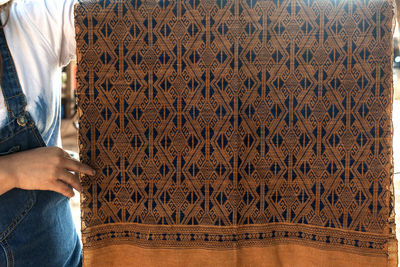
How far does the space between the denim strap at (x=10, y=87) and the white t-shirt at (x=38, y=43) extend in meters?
0.01

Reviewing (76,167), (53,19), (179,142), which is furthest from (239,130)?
(53,19)

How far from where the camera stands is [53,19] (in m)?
0.88

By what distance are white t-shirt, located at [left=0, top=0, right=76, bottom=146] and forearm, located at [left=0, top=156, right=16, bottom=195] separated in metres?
0.09

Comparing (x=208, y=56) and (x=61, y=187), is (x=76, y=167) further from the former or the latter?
(x=208, y=56)

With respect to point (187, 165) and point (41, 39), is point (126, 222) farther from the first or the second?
point (41, 39)

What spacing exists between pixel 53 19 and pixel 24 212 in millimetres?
447

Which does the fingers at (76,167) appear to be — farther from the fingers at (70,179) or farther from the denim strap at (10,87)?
the denim strap at (10,87)

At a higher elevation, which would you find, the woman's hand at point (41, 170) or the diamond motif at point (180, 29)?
the diamond motif at point (180, 29)

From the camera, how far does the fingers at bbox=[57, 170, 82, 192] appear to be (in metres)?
0.81

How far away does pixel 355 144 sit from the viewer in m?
0.83

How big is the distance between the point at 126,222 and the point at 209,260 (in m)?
0.20

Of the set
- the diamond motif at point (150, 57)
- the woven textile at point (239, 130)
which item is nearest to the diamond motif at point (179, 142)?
the woven textile at point (239, 130)

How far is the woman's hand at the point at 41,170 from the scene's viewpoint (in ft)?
2.66

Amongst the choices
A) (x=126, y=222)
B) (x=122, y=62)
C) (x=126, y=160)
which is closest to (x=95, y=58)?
A: (x=122, y=62)
